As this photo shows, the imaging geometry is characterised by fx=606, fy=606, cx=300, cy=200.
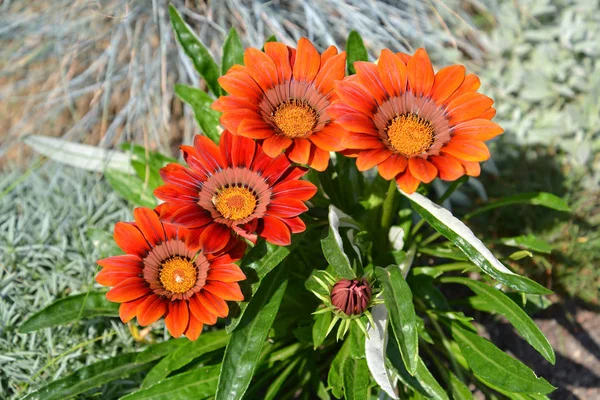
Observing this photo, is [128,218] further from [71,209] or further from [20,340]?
[20,340]

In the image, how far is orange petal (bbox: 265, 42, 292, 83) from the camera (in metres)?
1.37

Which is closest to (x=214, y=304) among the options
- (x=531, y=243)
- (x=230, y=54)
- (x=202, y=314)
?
(x=202, y=314)

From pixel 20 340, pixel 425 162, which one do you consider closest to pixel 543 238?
pixel 425 162

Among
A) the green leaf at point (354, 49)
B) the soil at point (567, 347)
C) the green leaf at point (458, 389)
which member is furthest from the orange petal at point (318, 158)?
the soil at point (567, 347)

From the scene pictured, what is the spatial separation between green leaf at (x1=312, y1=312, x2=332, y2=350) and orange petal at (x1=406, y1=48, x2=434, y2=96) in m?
0.55

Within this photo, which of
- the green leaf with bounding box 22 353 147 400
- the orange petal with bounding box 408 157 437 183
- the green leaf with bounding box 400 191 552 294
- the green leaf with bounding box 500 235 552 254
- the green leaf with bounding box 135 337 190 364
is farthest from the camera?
the green leaf with bounding box 500 235 552 254

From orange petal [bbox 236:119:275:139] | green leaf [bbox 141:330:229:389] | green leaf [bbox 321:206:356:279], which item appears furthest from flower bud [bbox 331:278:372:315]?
green leaf [bbox 141:330:229:389]

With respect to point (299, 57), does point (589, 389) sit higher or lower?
lower

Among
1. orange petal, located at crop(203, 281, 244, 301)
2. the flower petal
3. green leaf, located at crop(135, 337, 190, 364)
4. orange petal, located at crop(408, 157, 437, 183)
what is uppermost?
orange petal, located at crop(408, 157, 437, 183)

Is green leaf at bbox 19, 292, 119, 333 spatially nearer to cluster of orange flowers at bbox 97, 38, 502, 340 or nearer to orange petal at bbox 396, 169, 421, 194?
cluster of orange flowers at bbox 97, 38, 502, 340

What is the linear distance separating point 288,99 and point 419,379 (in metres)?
0.73

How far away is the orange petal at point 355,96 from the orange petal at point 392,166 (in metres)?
0.12

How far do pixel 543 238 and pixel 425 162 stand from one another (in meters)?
1.23

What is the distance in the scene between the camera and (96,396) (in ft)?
5.73
